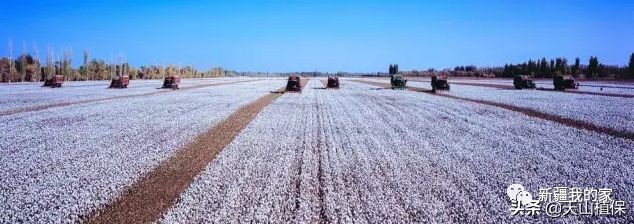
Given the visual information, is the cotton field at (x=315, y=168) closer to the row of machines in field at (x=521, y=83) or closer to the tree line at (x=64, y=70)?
the row of machines in field at (x=521, y=83)

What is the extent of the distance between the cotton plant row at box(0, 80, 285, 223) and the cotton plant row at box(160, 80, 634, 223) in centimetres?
154

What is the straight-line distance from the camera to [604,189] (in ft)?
28.3

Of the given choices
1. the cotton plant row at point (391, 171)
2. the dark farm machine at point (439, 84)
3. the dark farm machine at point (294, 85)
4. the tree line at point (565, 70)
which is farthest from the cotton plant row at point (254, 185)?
the tree line at point (565, 70)

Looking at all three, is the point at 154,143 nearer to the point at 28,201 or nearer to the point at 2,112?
the point at 28,201

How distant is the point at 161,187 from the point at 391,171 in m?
4.29

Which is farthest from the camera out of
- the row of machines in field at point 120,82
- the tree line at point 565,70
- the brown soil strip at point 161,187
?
the tree line at point 565,70

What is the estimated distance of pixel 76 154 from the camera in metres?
11.6

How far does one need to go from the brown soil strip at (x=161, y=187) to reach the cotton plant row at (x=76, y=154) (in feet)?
0.86

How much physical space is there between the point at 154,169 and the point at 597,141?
11.6 meters

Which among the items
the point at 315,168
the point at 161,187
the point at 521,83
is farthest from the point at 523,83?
the point at 161,187

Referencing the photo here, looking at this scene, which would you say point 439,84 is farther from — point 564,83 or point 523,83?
point 564,83

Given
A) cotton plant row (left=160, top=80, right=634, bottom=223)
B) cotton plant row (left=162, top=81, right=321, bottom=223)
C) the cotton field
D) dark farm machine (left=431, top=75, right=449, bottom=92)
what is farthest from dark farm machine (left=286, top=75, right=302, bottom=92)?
cotton plant row (left=162, top=81, right=321, bottom=223)

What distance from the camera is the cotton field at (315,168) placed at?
7.38 metres

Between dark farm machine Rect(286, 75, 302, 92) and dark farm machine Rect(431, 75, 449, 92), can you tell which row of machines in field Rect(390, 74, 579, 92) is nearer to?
dark farm machine Rect(431, 75, 449, 92)
